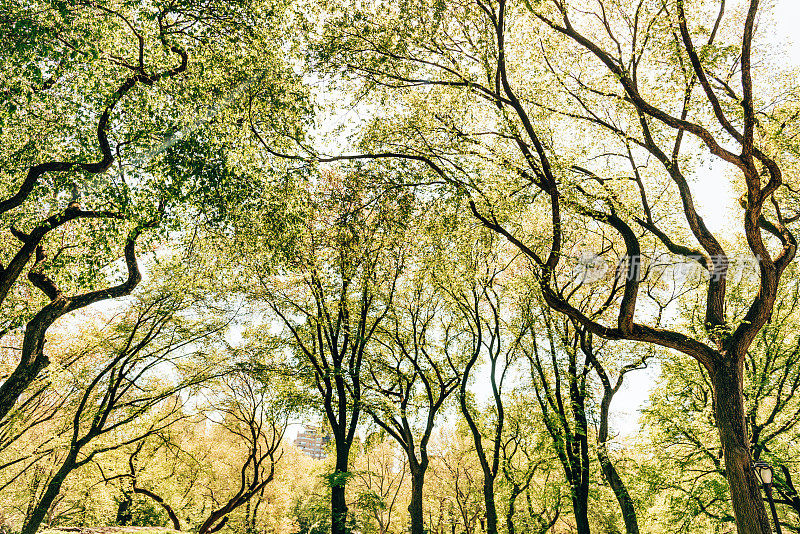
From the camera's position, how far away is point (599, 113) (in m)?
10.7

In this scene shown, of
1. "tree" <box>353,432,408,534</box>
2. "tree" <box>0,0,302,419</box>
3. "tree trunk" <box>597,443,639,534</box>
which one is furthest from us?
"tree" <box>353,432,408,534</box>

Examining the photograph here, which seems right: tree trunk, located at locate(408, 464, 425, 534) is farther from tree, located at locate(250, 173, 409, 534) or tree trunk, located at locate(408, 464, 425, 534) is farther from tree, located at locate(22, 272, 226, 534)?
tree, located at locate(22, 272, 226, 534)

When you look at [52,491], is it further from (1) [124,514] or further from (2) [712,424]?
(2) [712,424]

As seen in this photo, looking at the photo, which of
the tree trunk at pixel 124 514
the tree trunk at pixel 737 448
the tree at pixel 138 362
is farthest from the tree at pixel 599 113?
the tree trunk at pixel 124 514

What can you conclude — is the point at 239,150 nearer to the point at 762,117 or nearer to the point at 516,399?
the point at 762,117

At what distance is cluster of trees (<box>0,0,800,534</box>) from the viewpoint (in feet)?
26.3

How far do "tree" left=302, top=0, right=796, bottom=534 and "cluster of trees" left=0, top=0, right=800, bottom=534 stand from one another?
7 centimetres

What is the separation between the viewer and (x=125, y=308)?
17906 millimetres

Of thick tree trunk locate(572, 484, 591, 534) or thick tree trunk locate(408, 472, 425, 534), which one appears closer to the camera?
thick tree trunk locate(572, 484, 591, 534)

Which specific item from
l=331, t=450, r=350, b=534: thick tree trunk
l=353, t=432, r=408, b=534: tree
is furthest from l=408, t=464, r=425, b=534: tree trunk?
l=353, t=432, r=408, b=534: tree

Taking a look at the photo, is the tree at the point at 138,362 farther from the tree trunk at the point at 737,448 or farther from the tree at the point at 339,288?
the tree trunk at the point at 737,448

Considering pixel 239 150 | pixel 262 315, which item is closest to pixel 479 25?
pixel 239 150

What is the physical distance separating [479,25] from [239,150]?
5.37 m

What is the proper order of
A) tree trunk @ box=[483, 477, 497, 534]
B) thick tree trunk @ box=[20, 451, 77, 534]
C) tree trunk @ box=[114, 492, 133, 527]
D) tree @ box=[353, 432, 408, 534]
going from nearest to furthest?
thick tree trunk @ box=[20, 451, 77, 534], tree trunk @ box=[483, 477, 497, 534], tree trunk @ box=[114, 492, 133, 527], tree @ box=[353, 432, 408, 534]
